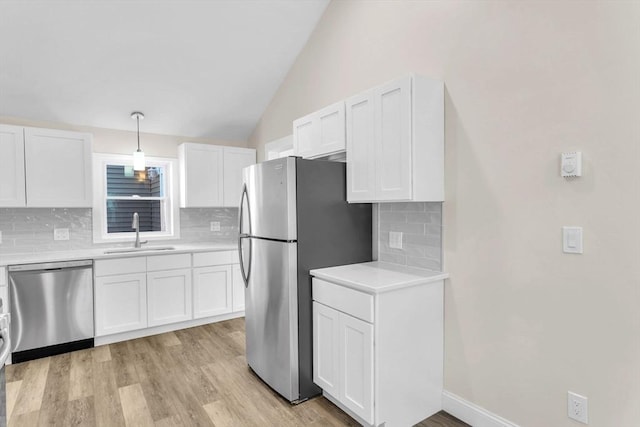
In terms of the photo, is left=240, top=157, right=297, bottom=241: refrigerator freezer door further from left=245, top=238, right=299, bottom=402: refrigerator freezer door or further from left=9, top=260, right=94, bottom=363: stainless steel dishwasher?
left=9, top=260, right=94, bottom=363: stainless steel dishwasher

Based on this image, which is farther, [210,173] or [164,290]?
[210,173]

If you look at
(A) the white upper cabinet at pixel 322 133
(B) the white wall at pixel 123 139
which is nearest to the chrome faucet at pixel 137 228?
(B) the white wall at pixel 123 139

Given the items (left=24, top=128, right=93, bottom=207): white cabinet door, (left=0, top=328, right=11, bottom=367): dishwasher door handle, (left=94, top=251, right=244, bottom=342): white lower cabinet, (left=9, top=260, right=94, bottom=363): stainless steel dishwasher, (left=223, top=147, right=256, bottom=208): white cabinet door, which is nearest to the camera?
(left=0, top=328, right=11, bottom=367): dishwasher door handle

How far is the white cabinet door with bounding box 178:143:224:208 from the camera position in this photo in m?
4.38

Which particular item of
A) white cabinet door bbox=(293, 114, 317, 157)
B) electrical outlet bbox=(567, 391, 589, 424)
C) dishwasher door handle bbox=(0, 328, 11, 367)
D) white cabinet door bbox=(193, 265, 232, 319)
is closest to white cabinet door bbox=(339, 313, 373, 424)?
electrical outlet bbox=(567, 391, 589, 424)

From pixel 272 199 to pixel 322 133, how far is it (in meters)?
0.69

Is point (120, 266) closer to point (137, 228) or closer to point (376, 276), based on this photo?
point (137, 228)

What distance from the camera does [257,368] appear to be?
2881 millimetres

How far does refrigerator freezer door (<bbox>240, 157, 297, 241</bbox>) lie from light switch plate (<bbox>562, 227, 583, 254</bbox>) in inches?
60.6

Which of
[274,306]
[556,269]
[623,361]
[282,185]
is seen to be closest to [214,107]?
[282,185]

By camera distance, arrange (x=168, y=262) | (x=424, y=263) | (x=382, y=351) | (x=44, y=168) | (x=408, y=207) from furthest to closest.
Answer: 1. (x=168, y=262)
2. (x=44, y=168)
3. (x=408, y=207)
4. (x=424, y=263)
5. (x=382, y=351)

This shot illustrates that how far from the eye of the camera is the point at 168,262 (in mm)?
3895

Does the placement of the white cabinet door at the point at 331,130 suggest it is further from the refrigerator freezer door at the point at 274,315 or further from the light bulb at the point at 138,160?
the light bulb at the point at 138,160

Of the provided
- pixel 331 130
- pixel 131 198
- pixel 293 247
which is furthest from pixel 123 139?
pixel 293 247
